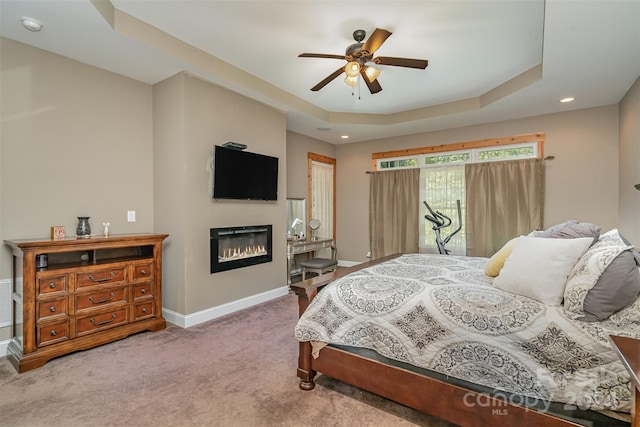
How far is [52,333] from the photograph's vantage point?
Answer: 93.4 inches

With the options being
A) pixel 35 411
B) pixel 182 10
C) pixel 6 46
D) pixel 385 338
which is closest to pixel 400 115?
pixel 182 10

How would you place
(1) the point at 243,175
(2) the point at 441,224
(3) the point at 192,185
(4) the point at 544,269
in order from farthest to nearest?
(2) the point at 441,224
(1) the point at 243,175
(3) the point at 192,185
(4) the point at 544,269

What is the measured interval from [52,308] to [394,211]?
16.0 ft

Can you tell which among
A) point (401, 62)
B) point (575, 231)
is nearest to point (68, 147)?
point (401, 62)

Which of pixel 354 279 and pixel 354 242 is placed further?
pixel 354 242

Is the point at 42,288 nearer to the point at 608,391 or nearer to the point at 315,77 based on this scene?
the point at 315,77

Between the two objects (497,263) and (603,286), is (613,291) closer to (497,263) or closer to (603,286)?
(603,286)

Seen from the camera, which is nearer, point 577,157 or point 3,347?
point 3,347

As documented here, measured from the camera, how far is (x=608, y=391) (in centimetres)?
125

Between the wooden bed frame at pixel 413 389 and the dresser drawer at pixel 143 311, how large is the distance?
1849mm

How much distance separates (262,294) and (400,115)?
138 inches

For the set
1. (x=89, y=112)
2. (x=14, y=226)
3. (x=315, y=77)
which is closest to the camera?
(x=14, y=226)

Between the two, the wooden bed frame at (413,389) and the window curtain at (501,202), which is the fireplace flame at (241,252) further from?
the window curtain at (501,202)

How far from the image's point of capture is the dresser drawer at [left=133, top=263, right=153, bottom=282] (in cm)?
287
